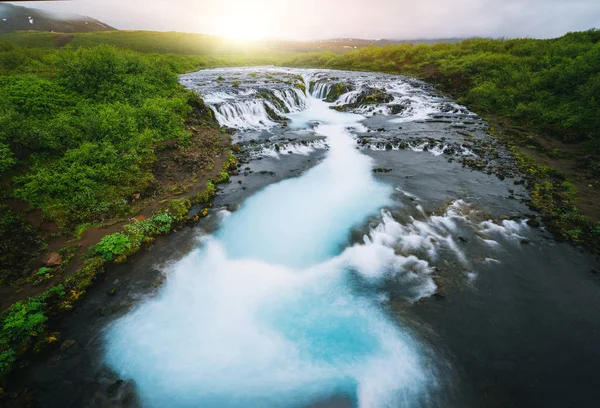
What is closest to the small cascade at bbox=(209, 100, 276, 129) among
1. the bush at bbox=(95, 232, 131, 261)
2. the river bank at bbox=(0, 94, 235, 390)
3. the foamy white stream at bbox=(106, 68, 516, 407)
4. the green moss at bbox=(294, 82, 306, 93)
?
the river bank at bbox=(0, 94, 235, 390)

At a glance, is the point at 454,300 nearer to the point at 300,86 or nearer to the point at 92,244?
the point at 92,244

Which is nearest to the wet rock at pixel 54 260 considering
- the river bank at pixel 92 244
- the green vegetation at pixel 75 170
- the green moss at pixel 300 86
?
the river bank at pixel 92 244

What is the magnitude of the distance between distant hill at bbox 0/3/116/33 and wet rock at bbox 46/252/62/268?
159m

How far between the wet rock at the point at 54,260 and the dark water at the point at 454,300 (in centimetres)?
145

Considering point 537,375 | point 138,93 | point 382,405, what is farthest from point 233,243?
point 138,93

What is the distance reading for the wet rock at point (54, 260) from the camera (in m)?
7.37

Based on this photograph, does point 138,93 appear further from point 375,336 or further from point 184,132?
point 375,336

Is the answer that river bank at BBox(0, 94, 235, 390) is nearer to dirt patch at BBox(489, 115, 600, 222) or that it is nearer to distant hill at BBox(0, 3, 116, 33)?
dirt patch at BBox(489, 115, 600, 222)

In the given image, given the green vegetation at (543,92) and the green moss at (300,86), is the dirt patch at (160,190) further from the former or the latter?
the green vegetation at (543,92)

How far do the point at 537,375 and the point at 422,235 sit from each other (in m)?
4.54

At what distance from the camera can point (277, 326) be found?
6680 mm

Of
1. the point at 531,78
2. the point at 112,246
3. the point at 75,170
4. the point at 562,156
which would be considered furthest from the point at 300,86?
the point at 112,246

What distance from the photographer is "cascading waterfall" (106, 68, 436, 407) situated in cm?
541

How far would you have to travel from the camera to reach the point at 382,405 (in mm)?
5074
